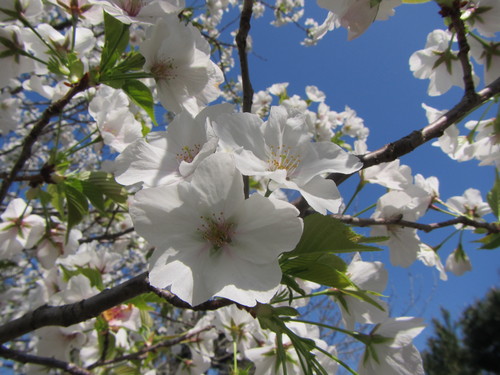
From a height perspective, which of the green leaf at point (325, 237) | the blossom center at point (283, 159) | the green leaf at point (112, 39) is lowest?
the green leaf at point (325, 237)

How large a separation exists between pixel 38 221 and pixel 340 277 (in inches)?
60.8

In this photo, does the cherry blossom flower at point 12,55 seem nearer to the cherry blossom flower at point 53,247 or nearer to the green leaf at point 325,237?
the cherry blossom flower at point 53,247

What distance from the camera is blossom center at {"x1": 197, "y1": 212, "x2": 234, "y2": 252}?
724 millimetres

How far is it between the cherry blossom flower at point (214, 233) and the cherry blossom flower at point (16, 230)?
127cm

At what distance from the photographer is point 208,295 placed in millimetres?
647

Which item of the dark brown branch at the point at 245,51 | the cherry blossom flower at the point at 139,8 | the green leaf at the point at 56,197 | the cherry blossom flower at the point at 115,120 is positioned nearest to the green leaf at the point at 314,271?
the dark brown branch at the point at 245,51

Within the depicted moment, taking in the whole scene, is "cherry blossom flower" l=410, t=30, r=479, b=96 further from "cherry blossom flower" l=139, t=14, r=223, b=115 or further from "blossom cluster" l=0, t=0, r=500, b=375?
"cherry blossom flower" l=139, t=14, r=223, b=115

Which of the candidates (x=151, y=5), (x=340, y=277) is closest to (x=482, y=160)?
(x=340, y=277)

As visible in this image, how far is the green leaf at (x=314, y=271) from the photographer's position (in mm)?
721

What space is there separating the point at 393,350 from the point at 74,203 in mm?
1126

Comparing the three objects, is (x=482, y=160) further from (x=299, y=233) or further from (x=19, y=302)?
(x=19, y=302)

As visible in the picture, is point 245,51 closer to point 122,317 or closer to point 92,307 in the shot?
point 92,307

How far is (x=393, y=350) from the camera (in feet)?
3.13

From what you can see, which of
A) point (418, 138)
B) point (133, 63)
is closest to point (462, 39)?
point (418, 138)
